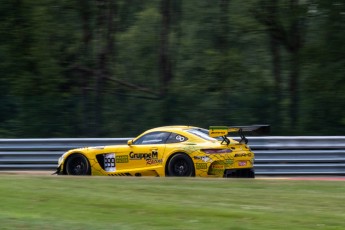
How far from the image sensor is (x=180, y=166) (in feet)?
51.1

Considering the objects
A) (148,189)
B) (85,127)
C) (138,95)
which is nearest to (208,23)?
(138,95)

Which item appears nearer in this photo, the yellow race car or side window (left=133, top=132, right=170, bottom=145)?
the yellow race car

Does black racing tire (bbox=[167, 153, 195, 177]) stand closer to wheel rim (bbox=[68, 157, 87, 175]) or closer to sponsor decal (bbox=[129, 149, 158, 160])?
sponsor decal (bbox=[129, 149, 158, 160])

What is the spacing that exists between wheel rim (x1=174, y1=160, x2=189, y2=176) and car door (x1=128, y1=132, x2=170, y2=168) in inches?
15.5

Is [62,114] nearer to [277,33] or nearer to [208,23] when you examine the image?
[208,23]

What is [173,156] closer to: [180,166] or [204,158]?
[180,166]

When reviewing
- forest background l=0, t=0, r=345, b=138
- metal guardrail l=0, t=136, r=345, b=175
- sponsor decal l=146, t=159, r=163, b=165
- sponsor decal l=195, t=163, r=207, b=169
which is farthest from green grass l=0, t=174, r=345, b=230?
forest background l=0, t=0, r=345, b=138

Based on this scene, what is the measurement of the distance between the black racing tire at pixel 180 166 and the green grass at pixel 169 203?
1506 mm

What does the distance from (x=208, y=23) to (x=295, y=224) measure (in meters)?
16.7

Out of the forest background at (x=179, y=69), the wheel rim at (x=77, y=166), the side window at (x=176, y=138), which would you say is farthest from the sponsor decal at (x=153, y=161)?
the forest background at (x=179, y=69)

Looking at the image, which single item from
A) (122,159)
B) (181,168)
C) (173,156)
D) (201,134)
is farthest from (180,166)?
(122,159)

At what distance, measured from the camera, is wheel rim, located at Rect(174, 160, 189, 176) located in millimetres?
15414

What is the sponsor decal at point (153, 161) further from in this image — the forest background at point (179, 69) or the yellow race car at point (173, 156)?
the forest background at point (179, 69)

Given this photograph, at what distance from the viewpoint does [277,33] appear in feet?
79.4
